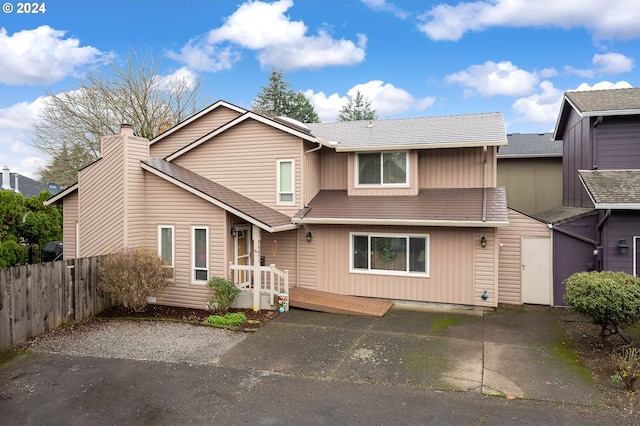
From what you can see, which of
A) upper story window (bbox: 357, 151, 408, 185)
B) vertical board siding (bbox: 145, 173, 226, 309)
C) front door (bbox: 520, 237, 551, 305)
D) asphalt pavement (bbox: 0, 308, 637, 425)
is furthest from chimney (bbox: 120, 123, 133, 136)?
front door (bbox: 520, 237, 551, 305)

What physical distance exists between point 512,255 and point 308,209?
6199mm

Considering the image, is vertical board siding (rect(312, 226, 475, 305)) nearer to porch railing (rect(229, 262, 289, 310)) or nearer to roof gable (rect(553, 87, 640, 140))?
porch railing (rect(229, 262, 289, 310))

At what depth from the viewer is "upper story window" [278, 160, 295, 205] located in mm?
12648

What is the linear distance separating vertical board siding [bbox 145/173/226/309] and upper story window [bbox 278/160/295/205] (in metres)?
2.34

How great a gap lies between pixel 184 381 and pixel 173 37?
2387cm

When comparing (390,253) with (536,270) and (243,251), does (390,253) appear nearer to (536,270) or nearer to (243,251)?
(536,270)

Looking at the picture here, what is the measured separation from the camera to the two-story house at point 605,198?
10555 millimetres

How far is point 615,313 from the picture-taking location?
7.38 meters

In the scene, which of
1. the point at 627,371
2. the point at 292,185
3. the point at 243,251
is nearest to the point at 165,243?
the point at 243,251

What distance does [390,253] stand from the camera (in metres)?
11.9

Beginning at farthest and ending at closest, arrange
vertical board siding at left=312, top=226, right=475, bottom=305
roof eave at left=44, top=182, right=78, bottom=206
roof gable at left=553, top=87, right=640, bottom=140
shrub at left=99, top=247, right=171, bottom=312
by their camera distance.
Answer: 1. roof eave at left=44, top=182, right=78, bottom=206
2. roof gable at left=553, top=87, right=640, bottom=140
3. vertical board siding at left=312, top=226, right=475, bottom=305
4. shrub at left=99, top=247, right=171, bottom=312

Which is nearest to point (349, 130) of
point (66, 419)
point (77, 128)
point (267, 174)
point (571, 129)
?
point (267, 174)

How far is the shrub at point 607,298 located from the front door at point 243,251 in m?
7.87

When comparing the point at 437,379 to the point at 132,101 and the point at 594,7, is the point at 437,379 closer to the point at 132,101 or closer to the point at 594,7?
the point at 594,7
